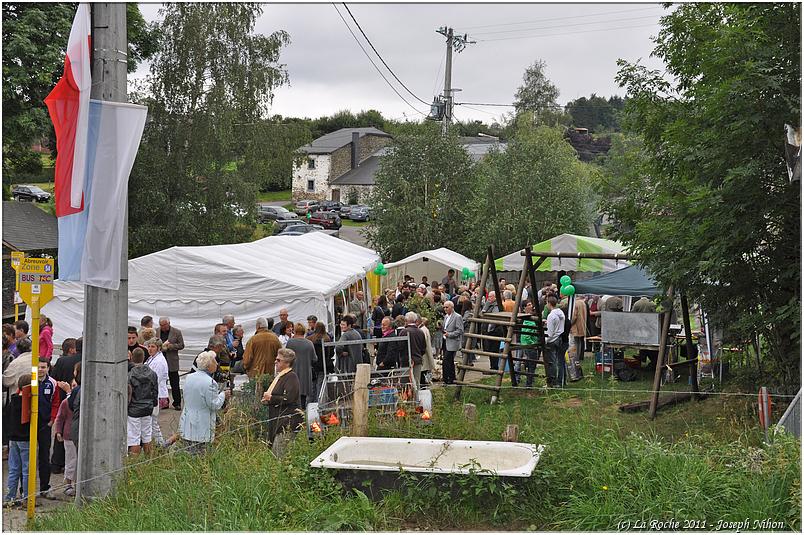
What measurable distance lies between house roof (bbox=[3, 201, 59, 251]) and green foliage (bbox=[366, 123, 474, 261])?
12650mm

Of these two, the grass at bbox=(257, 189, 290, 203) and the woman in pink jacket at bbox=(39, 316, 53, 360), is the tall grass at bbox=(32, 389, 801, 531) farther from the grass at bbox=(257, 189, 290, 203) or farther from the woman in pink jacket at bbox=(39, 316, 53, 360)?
the grass at bbox=(257, 189, 290, 203)

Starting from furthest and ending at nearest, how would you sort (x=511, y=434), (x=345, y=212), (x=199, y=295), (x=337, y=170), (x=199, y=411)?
1. (x=337, y=170)
2. (x=345, y=212)
3. (x=199, y=295)
4. (x=199, y=411)
5. (x=511, y=434)

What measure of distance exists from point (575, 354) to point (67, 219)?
440 inches

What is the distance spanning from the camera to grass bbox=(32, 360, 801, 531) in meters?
6.27

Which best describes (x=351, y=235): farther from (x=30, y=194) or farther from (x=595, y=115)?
(x=595, y=115)

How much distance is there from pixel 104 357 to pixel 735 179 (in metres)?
6.99

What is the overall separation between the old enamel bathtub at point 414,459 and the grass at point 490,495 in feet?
0.34

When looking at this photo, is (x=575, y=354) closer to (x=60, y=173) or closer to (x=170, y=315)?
(x=170, y=315)

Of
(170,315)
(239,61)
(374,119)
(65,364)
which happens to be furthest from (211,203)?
(374,119)

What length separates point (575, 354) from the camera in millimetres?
16359

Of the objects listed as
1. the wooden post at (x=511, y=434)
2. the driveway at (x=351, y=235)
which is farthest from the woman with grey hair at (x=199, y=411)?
the driveway at (x=351, y=235)

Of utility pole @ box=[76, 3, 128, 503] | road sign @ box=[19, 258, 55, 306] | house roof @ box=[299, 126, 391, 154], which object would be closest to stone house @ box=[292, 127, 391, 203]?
house roof @ box=[299, 126, 391, 154]

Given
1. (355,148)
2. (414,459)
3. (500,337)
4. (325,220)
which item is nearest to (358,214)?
(325,220)

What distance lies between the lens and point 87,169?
7.23 m
